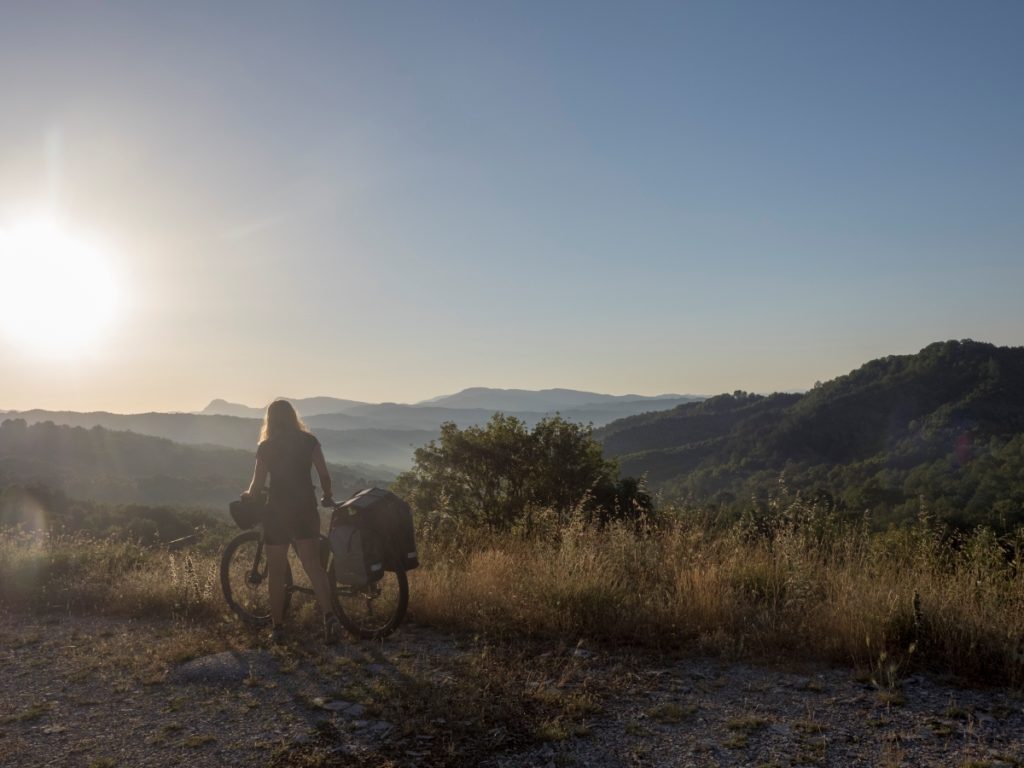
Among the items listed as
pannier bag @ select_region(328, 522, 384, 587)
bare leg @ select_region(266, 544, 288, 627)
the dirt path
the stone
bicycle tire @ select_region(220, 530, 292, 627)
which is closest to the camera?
the dirt path

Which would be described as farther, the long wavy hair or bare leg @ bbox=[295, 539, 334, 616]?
the long wavy hair

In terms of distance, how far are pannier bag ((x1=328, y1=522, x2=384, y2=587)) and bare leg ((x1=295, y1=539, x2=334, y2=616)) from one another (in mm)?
170

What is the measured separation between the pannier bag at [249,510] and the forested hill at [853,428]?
56.0m

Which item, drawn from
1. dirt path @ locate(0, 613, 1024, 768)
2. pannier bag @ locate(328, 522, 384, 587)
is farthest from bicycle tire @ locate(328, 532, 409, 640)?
dirt path @ locate(0, 613, 1024, 768)

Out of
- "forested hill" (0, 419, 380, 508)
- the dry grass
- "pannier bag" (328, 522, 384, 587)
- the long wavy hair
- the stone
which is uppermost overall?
the long wavy hair

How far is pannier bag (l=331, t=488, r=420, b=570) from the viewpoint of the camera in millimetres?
5273

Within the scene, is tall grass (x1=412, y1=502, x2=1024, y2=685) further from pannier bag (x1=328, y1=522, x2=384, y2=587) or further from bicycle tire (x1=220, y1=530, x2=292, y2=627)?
bicycle tire (x1=220, y1=530, x2=292, y2=627)

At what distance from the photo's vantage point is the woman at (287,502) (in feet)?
17.9

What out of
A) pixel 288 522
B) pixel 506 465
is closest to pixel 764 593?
pixel 288 522

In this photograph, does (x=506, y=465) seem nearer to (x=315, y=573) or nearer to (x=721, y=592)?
(x=315, y=573)

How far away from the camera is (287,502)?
5.46 metres

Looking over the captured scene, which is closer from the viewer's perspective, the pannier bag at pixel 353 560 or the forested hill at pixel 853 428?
the pannier bag at pixel 353 560

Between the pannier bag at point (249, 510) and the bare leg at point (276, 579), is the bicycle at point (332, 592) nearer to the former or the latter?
the bare leg at point (276, 579)

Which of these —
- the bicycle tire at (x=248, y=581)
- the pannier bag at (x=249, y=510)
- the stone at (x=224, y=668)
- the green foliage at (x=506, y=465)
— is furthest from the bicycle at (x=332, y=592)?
the green foliage at (x=506, y=465)
